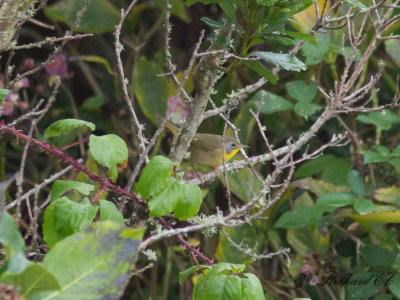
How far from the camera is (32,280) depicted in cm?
58

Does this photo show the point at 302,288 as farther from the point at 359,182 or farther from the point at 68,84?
the point at 68,84

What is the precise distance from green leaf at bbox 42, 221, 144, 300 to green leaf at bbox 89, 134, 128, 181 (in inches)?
8.2

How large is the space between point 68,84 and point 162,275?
847 mm

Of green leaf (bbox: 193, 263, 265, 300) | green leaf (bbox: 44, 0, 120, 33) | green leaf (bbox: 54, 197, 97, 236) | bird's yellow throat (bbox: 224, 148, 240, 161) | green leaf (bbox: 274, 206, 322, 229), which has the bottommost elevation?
green leaf (bbox: 274, 206, 322, 229)

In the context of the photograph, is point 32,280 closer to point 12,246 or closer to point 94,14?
point 12,246

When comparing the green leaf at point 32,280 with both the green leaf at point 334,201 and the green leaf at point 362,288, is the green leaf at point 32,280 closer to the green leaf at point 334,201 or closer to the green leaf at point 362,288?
the green leaf at point 334,201

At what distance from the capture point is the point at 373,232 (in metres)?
1.69

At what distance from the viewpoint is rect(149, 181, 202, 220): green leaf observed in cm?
83

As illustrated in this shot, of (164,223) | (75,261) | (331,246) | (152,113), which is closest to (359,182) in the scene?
(331,246)

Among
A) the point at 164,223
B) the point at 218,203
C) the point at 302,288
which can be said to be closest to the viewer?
the point at 164,223

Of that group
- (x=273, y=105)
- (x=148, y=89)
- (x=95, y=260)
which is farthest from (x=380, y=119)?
(x=95, y=260)

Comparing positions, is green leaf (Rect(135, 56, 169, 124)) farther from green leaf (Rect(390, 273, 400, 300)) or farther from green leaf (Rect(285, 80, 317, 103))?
green leaf (Rect(390, 273, 400, 300))

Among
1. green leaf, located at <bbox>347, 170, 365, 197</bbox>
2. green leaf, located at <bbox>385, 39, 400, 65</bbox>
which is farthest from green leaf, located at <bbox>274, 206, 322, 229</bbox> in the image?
green leaf, located at <bbox>385, 39, 400, 65</bbox>

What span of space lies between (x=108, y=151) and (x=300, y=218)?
37.5 inches
